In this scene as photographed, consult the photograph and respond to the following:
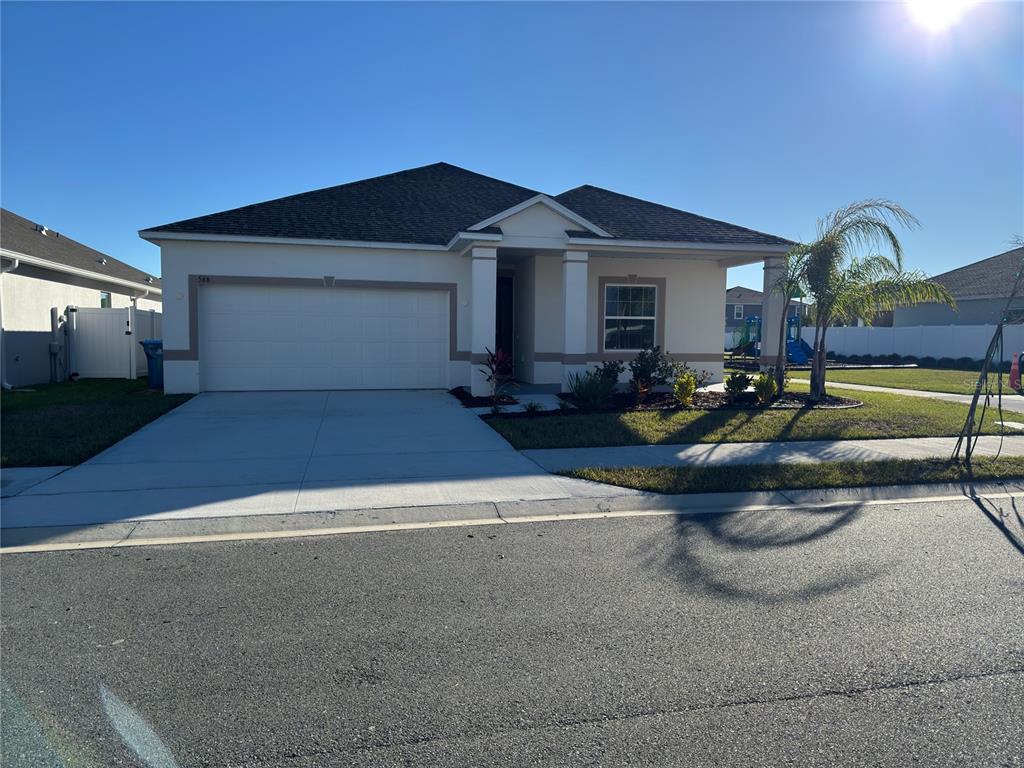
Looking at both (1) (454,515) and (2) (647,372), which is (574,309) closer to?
(2) (647,372)

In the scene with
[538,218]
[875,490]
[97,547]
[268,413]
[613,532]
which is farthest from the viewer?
[538,218]

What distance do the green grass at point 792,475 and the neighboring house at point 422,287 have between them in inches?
276

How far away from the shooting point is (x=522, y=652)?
4.08 m

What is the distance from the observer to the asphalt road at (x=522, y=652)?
3.22 metres

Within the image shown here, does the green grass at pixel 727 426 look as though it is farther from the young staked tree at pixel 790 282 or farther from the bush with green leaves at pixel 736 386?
the young staked tree at pixel 790 282

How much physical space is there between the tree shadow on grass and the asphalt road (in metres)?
0.03

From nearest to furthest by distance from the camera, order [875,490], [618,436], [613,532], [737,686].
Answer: [737,686] → [613,532] → [875,490] → [618,436]

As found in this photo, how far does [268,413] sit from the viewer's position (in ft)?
43.3

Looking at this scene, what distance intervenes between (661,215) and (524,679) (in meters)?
15.7

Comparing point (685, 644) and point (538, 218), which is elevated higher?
point (538, 218)

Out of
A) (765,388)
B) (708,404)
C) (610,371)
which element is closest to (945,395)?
(765,388)

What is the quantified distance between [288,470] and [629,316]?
11246 mm

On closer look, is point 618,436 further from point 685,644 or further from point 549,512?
point 685,644

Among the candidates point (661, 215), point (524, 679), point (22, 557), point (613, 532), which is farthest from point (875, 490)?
point (661, 215)
